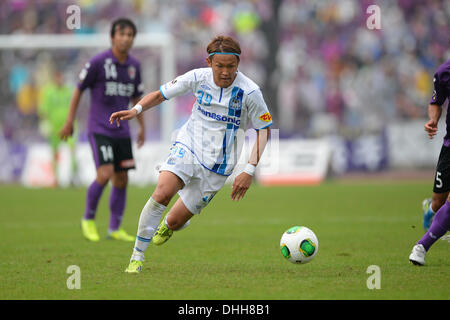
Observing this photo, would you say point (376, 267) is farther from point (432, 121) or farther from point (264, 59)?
point (264, 59)

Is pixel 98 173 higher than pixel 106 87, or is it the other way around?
pixel 106 87

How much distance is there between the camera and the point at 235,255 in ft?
27.4

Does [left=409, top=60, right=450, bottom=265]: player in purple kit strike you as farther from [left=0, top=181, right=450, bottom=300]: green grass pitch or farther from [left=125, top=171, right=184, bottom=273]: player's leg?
[left=125, top=171, right=184, bottom=273]: player's leg

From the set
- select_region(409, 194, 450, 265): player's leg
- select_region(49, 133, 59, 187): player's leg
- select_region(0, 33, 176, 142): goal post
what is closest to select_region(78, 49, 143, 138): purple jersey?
select_region(409, 194, 450, 265): player's leg

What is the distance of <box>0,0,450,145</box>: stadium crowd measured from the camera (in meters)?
22.2

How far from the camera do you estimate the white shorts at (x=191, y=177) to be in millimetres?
6961

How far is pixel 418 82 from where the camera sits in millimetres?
24062

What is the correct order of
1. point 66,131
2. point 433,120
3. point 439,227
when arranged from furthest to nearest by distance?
point 66,131, point 433,120, point 439,227

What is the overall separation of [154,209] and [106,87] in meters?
3.43

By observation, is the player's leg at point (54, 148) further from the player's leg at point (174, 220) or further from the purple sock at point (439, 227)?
the purple sock at point (439, 227)

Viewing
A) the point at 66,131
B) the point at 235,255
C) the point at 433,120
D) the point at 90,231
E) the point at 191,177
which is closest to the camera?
the point at 191,177

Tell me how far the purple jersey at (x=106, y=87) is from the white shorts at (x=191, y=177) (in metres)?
2.91

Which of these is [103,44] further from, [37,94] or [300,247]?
[300,247]

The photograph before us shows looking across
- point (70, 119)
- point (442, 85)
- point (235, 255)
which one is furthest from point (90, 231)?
point (442, 85)
